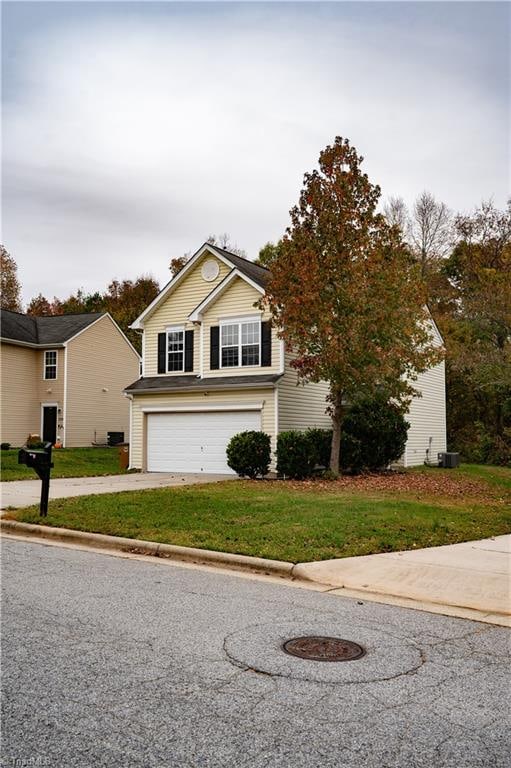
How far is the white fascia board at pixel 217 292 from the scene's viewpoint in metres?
22.4

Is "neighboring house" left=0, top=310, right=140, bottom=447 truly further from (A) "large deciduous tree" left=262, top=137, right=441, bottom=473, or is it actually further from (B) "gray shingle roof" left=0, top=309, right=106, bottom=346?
(A) "large deciduous tree" left=262, top=137, right=441, bottom=473

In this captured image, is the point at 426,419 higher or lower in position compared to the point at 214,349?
lower

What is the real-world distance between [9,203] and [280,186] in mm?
12750

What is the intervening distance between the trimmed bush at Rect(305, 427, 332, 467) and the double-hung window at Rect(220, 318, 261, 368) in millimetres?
3268

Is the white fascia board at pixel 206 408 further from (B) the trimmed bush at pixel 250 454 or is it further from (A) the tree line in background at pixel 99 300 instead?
(A) the tree line in background at pixel 99 300

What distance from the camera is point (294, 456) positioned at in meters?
19.2

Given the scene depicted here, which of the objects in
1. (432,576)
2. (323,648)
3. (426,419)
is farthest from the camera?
(426,419)

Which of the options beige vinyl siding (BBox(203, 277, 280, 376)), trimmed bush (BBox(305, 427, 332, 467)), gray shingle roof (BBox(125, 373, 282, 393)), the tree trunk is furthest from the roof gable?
trimmed bush (BBox(305, 427, 332, 467))

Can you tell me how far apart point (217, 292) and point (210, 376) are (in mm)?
2921

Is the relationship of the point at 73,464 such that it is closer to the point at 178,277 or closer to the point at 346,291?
the point at 178,277

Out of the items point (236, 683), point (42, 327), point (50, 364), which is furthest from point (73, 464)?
point (236, 683)

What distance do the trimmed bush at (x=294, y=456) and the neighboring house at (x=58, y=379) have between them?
54.4ft

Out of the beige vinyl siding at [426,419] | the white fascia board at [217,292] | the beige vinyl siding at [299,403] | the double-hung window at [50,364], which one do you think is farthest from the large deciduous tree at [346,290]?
the double-hung window at [50,364]

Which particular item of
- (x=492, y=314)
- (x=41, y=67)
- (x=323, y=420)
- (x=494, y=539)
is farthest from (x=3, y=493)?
(x=492, y=314)
